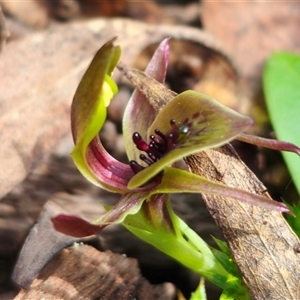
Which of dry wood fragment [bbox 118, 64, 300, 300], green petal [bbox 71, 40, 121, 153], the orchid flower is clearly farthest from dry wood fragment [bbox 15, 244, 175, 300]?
green petal [bbox 71, 40, 121, 153]

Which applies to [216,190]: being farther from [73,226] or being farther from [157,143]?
[73,226]

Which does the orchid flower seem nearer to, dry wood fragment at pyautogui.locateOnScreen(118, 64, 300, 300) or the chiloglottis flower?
the chiloglottis flower

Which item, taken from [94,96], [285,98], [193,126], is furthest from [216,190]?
[285,98]

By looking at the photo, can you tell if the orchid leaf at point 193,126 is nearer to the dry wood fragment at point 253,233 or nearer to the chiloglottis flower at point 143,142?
the chiloglottis flower at point 143,142

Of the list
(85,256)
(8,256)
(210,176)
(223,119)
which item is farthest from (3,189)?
(223,119)

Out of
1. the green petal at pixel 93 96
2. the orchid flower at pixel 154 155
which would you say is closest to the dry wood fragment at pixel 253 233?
the orchid flower at pixel 154 155

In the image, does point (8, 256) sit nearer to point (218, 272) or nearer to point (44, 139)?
point (44, 139)

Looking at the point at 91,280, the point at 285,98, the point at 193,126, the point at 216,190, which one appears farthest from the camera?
the point at 285,98
